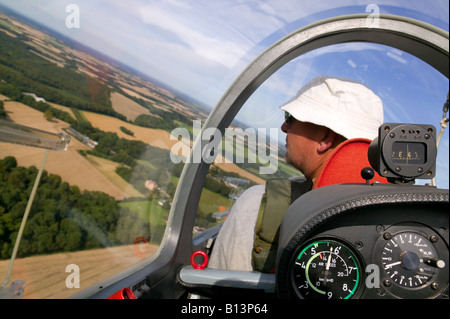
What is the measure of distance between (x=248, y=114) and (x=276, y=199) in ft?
1.72

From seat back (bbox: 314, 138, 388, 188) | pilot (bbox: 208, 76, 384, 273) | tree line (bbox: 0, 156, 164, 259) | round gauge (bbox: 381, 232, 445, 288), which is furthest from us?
pilot (bbox: 208, 76, 384, 273)

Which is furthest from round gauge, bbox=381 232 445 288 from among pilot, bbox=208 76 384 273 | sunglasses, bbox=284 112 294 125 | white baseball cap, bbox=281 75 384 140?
sunglasses, bbox=284 112 294 125

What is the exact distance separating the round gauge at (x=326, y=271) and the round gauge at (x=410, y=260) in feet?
0.30

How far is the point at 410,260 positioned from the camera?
92 cm

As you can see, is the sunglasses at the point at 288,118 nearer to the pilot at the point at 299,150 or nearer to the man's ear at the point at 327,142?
the pilot at the point at 299,150

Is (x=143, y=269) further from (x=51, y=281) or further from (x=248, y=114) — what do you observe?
(x=248, y=114)

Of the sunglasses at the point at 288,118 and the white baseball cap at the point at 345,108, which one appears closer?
the white baseball cap at the point at 345,108

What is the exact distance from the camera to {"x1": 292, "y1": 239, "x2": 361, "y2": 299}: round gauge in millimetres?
972

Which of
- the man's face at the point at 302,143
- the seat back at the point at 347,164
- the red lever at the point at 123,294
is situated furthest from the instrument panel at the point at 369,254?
the man's face at the point at 302,143

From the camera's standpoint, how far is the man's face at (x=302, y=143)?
1886mm

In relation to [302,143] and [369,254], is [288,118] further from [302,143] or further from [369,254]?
[369,254]

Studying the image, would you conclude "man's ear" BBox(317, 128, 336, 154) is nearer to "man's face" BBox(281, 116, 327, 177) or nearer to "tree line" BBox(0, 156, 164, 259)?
"man's face" BBox(281, 116, 327, 177)
